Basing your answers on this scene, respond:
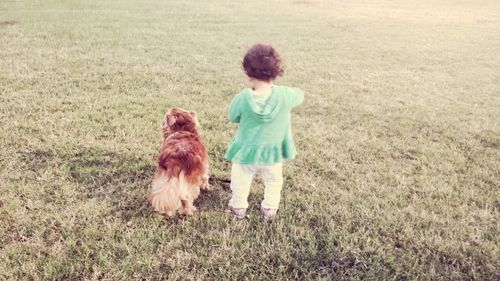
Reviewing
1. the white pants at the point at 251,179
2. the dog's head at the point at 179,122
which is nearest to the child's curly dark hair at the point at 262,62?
the white pants at the point at 251,179

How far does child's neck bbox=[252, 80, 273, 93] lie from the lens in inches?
160

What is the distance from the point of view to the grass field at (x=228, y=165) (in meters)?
3.98

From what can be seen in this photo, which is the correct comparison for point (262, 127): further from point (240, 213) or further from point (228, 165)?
point (228, 165)

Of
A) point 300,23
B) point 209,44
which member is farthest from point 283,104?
point 300,23

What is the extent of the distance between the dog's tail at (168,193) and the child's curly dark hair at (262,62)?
1174mm

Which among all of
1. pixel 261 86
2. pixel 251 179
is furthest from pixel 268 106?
pixel 251 179

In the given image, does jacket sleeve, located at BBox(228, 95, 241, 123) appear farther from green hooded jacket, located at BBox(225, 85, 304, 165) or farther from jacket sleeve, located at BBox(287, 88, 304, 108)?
jacket sleeve, located at BBox(287, 88, 304, 108)

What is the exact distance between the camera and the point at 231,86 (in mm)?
9258

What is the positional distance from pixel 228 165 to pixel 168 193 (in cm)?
164

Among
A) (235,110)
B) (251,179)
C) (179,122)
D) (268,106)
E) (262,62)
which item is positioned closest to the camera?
(262,62)

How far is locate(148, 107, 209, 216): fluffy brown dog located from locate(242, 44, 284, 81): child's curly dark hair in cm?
99

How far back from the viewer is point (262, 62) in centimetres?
391

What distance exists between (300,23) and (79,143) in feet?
45.8

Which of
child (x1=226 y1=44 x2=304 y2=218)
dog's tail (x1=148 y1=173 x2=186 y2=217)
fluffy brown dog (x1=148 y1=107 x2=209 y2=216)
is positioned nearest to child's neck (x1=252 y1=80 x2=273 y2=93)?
child (x1=226 y1=44 x2=304 y2=218)
